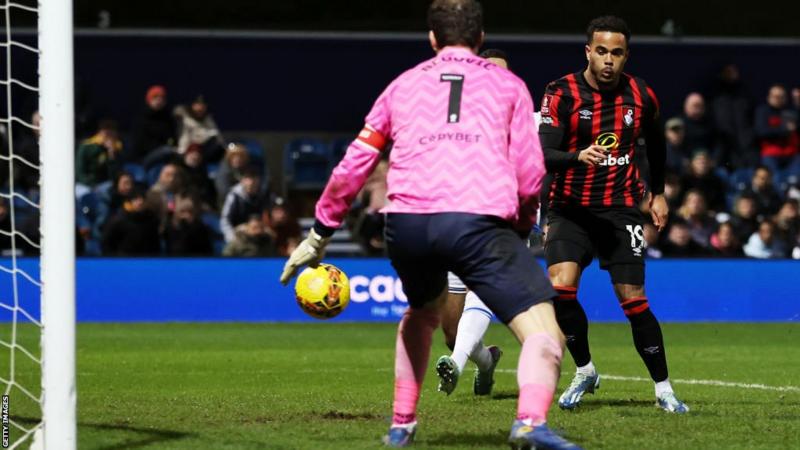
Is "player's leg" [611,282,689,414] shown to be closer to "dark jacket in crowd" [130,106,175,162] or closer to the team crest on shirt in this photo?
the team crest on shirt

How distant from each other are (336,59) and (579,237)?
1604cm

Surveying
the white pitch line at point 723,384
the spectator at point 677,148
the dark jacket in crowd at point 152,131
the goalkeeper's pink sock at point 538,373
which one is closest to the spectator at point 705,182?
the spectator at point 677,148

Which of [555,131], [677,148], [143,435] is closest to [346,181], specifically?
[143,435]

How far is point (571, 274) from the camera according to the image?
348 inches

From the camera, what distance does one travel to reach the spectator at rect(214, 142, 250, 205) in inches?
795

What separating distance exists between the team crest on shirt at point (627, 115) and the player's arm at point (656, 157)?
0.31ft

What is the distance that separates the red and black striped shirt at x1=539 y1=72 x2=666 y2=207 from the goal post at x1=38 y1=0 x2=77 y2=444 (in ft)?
11.2

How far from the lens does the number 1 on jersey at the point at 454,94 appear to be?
6.29 m

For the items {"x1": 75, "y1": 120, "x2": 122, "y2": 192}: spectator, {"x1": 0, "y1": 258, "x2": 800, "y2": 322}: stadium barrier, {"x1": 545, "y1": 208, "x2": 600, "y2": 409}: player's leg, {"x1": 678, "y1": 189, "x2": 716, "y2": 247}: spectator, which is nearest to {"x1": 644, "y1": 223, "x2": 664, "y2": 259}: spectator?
{"x1": 678, "y1": 189, "x2": 716, "y2": 247}: spectator

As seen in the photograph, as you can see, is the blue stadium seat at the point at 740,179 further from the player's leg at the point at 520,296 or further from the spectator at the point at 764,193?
the player's leg at the point at 520,296

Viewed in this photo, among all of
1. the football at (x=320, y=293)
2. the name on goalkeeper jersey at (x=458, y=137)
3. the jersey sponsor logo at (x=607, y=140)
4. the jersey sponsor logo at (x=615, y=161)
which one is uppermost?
the name on goalkeeper jersey at (x=458, y=137)

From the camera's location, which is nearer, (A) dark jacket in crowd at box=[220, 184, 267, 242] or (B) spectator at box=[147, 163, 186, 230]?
(B) spectator at box=[147, 163, 186, 230]

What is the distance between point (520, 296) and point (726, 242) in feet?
44.0

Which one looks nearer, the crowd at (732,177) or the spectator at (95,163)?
the crowd at (732,177)
